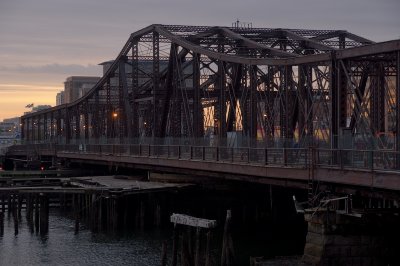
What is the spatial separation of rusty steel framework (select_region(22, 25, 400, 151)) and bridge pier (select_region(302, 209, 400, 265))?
3350mm

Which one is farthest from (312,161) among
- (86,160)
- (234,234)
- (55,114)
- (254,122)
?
(55,114)

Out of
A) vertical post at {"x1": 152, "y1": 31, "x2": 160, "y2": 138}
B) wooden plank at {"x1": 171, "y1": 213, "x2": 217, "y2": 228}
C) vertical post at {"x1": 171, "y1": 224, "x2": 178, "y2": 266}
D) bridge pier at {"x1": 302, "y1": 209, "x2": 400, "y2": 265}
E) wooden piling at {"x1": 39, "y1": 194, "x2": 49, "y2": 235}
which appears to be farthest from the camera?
vertical post at {"x1": 152, "y1": 31, "x2": 160, "y2": 138}

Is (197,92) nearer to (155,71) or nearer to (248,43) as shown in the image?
(248,43)

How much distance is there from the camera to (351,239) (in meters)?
32.6

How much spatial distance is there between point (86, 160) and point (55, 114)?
186 ft

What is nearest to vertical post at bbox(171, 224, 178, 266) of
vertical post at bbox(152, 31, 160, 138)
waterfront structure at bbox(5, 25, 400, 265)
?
waterfront structure at bbox(5, 25, 400, 265)

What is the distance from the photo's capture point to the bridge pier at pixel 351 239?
32188 mm

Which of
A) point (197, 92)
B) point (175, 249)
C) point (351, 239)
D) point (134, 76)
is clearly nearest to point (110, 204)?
point (197, 92)

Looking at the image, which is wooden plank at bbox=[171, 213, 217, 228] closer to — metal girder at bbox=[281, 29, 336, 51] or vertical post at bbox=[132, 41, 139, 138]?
metal girder at bbox=[281, 29, 336, 51]

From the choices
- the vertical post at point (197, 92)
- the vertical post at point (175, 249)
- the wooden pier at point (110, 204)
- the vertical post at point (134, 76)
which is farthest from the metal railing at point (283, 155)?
the vertical post at point (134, 76)

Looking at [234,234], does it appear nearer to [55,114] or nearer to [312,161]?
[312,161]

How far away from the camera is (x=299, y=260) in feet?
113

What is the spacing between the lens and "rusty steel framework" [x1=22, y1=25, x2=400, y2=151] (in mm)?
Result: 36125

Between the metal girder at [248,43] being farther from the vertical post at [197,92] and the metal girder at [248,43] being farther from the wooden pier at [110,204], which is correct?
the wooden pier at [110,204]
